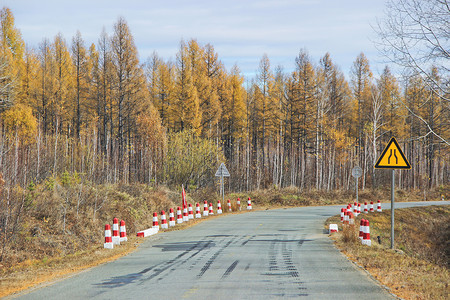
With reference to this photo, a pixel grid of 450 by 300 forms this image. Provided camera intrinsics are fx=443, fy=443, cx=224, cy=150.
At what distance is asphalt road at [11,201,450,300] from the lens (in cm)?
746

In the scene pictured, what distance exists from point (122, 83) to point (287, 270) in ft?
114

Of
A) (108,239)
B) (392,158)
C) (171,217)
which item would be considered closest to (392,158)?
(392,158)

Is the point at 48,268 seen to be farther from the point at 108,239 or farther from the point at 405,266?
the point at 405,266

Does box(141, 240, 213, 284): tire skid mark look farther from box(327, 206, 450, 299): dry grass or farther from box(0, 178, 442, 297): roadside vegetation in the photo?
box(327, 206, 450, 299): dry grass

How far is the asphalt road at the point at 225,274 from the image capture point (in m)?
7.46

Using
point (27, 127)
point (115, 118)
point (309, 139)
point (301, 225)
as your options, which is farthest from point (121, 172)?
point (309, 139)

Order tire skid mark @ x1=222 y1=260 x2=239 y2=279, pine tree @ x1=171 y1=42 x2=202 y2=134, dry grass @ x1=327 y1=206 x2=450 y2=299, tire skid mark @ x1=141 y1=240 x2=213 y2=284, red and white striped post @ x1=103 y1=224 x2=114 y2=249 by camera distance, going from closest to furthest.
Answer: dry grass @ x1=327 y1=206 x2=450 y2=299 → tire skid mark @ x1=222 y1=260 x2=239 y2=279 → tire skid mark @ x1=141 y1=240 x2=213 y2=284 → red and white striped post @ x1=103 y1=224 x2=114 y2=249 → pine tree @ x1=171 y1=42 x2=202 y2=134

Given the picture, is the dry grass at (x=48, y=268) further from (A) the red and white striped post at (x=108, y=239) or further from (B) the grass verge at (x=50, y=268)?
(A) the red and white striped post at (x=108, y=239)

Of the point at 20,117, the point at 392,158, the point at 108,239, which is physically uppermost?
the point at 20,117

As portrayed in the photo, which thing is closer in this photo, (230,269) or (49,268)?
(230,269)

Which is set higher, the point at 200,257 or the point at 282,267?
the point at 282,267

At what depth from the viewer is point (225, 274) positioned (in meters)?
9.19

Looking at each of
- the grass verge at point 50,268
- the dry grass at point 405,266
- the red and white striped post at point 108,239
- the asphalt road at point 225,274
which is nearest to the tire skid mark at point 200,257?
the asphalt road at point 225,274

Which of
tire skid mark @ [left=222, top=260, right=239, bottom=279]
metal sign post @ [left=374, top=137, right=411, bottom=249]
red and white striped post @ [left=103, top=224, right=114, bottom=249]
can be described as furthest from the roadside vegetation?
metal sign post @ [left=374, top=137, right=411, bottom=249]
